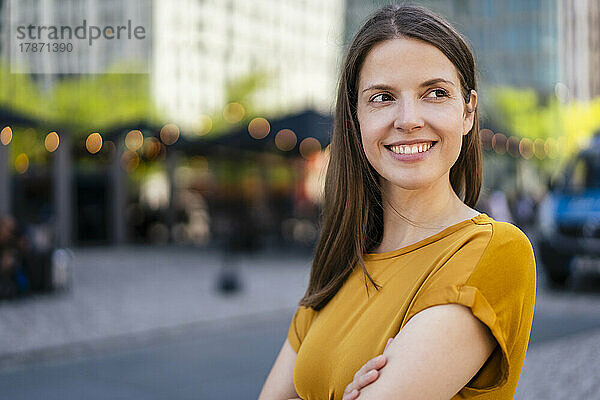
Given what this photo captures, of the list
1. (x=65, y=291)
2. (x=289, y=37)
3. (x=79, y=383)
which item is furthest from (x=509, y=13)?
(x=79, y=383)

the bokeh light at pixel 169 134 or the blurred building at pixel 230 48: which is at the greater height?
the blurred building at pixel 230 48

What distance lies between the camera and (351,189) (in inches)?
70.8

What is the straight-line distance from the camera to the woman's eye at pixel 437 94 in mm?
1529

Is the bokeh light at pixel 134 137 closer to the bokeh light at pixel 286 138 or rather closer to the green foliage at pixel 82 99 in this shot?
the bokeh light at pixel 286 138

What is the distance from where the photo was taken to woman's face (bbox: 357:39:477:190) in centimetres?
151

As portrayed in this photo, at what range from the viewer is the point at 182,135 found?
17.9 m

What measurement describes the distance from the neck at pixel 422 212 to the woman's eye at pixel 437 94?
0.71 ft

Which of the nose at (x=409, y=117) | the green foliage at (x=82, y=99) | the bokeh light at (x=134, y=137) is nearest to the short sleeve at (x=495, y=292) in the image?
the nose at (x=409, y=117)

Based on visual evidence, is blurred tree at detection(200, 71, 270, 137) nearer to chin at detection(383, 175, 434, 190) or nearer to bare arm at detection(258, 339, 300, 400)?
bare arm at detection(258, 339, 300, 400)

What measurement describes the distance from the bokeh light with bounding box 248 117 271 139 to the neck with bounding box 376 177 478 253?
14703 mm

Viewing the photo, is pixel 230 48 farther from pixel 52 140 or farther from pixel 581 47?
pixel 52 140

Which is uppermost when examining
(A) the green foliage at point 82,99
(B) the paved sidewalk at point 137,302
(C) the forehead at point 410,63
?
(A) the green foliage at point 82,99

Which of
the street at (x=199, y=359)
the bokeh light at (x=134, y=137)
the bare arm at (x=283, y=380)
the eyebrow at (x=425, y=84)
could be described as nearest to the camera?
the eyebrow at (x=425, y=84)

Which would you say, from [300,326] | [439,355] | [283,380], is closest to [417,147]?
[439,355]
